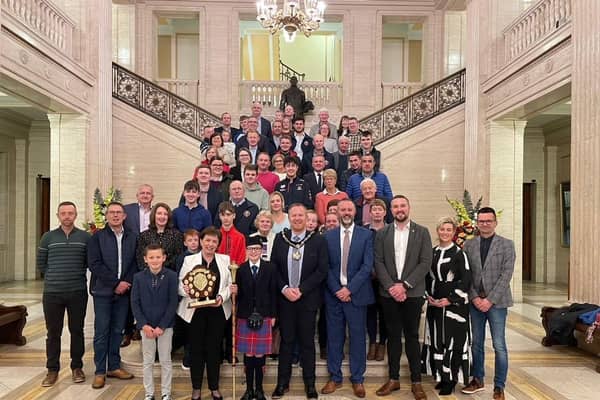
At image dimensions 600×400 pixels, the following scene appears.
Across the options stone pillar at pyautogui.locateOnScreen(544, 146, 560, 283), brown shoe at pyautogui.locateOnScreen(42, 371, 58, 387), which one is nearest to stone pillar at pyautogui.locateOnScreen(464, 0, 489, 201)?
stone pillar at pyautogui.locateOnScreen(544, 146, 560, 283)

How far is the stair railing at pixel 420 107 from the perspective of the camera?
12141mm

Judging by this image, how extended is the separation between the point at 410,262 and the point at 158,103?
9052mm

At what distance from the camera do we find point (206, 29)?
15.5 meters

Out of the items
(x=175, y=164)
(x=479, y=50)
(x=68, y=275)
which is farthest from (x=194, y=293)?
(x=479, y=50)

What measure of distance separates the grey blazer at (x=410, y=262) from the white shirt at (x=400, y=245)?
33 mm

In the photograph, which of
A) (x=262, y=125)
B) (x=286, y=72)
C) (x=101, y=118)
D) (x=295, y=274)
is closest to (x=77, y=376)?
(x=295, y=274)

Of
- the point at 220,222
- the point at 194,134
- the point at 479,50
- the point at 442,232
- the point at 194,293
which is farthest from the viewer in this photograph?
the point at 194,134

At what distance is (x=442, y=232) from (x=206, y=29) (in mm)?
12600

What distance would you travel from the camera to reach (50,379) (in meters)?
5.40

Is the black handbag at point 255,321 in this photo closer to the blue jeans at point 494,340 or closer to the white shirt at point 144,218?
the white shirt at point 144,218

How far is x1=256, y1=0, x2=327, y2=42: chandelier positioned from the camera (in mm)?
10836

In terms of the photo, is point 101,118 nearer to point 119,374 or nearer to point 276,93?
point 276,93

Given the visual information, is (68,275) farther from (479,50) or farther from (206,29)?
(206,29)

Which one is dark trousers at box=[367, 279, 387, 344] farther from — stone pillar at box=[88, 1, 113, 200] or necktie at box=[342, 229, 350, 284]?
stone pillar at box=[88, 1, 113, 200]
